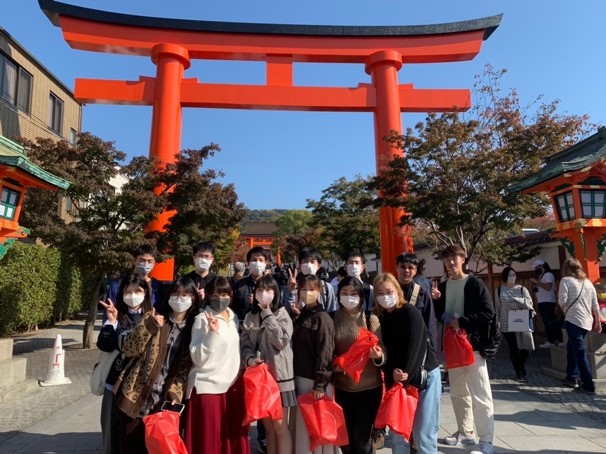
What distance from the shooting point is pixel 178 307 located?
312cm

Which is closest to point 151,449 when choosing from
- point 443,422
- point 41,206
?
point 443,422

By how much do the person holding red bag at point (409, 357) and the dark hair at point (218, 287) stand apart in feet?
3.59

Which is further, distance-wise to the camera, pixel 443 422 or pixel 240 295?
pixel 443 422

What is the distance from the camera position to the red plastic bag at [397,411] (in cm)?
281

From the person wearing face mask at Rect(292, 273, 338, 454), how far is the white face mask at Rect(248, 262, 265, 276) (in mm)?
900

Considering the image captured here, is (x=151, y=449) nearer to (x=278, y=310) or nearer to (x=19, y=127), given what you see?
(x=278, y=310)

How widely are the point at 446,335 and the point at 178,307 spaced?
226 centimetres

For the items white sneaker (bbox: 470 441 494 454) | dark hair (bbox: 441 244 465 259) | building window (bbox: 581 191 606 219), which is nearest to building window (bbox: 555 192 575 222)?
building window (bbox: 581 191 606 219)

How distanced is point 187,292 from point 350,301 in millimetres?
1185

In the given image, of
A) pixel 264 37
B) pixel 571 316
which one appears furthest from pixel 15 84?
pixel 571 316

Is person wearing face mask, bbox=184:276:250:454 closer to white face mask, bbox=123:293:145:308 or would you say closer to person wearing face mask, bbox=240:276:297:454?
person wearing face mask, bbox=240:276:297:454

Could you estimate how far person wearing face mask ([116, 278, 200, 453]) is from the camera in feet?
9.62

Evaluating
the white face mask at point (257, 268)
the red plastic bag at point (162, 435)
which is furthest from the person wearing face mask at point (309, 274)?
the red plastic bag at point (162, 435)

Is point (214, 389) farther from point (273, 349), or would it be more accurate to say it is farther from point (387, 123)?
point (387, 123)
